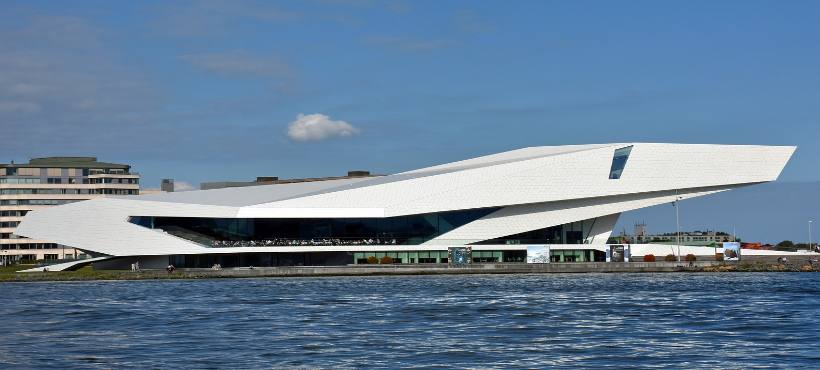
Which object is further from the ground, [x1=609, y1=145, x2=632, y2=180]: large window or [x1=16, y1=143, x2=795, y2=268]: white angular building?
[x1=609, y1=145, x2=632, y2=180]: large window

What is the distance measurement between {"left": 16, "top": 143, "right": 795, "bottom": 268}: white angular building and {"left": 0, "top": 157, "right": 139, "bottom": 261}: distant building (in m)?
49.3

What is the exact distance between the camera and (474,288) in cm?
5681

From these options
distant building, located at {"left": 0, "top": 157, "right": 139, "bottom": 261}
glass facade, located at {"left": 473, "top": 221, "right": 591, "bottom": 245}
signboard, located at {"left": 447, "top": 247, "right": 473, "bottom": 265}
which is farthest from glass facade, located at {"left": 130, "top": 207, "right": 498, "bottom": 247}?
distant building, located at {"left": 0, "top": 157, "right": 139, "bottom": 261}

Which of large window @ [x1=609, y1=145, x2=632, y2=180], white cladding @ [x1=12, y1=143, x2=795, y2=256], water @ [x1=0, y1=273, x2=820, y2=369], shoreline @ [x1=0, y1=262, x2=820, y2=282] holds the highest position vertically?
large window @ [x1=609, y1=145, x2=632, y2=180]

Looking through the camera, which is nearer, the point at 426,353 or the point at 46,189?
the point at 426,353

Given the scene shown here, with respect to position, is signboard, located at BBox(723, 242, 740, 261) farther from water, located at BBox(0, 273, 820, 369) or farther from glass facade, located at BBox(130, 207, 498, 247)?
water, located at BBox(0, 273, 820, 369)

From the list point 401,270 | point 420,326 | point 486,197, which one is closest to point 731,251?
point 486,197

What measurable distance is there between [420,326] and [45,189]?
107347mm

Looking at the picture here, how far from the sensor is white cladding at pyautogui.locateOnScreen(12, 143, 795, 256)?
267ft

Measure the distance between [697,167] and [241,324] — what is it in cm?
5730

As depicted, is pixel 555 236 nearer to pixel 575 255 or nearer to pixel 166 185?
pixel 575 255

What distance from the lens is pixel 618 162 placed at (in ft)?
282

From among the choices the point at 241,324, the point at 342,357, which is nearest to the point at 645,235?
the point at 241,324

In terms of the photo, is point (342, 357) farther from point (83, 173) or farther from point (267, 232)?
point (83, 173)
